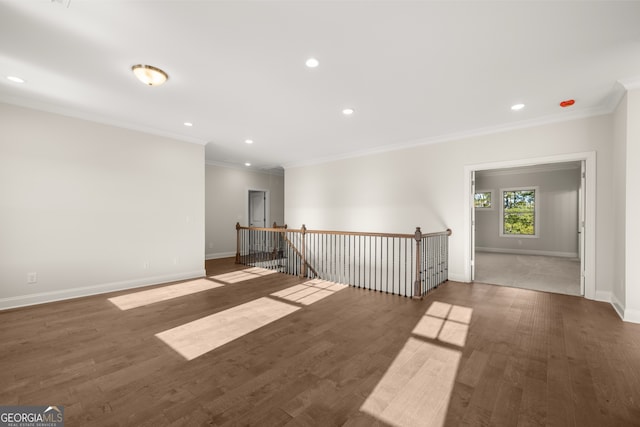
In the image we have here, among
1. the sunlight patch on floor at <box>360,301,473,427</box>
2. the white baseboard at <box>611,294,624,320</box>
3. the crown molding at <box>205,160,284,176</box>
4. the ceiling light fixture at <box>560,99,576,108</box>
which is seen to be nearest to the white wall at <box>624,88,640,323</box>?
the white baseboard at <box>611,294,624,320</box>

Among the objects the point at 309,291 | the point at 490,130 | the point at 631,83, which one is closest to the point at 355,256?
the point at 309,291

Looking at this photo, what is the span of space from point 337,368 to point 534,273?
5.89 meters

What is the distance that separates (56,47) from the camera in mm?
2508

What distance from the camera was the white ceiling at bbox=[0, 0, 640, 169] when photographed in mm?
2086

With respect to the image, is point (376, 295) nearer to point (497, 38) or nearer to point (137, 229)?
point (497, 38)

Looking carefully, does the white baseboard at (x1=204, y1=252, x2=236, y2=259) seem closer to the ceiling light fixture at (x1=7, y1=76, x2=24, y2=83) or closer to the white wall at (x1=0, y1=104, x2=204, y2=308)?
the white wall at (x1=0, y1=104, x2=204, y2=308)

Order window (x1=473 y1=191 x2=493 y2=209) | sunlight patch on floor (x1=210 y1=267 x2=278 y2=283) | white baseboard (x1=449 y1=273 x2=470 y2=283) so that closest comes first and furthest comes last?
white baseboard (x1=449 y1=273 x2=470 y2=283)
sunlight patch on floor (x1=210 y1=267 x2=278 y2=283)
window (x1=473 y1=191 x2=493 y2=209)

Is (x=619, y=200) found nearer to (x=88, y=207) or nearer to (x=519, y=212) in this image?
(x=519, y=212)

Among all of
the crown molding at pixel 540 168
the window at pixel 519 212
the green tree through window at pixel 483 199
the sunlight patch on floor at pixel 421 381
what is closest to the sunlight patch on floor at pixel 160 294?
the sunlight patch on floor at pixel 421 381

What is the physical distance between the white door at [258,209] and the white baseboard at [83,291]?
4.26 meters

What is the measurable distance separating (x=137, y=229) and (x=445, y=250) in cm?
569

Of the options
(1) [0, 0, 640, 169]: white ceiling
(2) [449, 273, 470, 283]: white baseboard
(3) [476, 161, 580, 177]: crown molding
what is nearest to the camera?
(1) [0, 0, 640, 169]: white ceiling

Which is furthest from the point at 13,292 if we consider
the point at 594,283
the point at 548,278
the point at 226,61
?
the point at 548,278

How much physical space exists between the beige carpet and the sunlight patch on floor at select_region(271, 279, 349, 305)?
9.61ft
